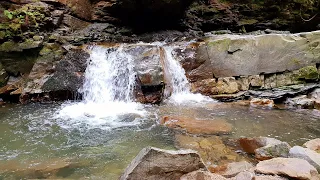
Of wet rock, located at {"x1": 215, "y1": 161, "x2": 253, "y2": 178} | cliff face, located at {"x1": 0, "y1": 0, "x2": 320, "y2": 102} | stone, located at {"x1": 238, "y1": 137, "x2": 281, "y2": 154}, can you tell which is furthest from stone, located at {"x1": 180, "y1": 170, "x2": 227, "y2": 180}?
cliff face, located at {"x1": 0, "y1": 0, "x2": 320, "y2": 102}

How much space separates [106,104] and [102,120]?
3.83 feet

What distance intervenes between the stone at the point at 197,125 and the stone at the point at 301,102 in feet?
7.58

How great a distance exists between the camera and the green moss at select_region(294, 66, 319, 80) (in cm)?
727

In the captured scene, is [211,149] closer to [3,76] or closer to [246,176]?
[246,176]

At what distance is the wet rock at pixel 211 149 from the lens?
3734 mm

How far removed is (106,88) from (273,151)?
4481 mm

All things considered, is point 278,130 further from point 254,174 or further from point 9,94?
point 9,94

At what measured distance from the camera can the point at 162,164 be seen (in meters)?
2.79

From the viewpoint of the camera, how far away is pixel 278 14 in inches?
426

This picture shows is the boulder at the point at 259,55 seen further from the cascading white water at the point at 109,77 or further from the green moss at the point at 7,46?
the green moss at the point at 7,46

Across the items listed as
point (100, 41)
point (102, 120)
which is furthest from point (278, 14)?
point (102, 120)

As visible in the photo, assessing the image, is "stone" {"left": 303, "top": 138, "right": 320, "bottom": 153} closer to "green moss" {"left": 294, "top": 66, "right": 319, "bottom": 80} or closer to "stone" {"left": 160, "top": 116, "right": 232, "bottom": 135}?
"stone" {"left": 160, "top": 116, "right": 232, "bottom": 135}

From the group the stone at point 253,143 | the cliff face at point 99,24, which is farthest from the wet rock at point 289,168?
the cliff face at point 99,24

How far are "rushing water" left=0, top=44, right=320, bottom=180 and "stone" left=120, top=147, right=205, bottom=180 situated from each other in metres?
0.72
